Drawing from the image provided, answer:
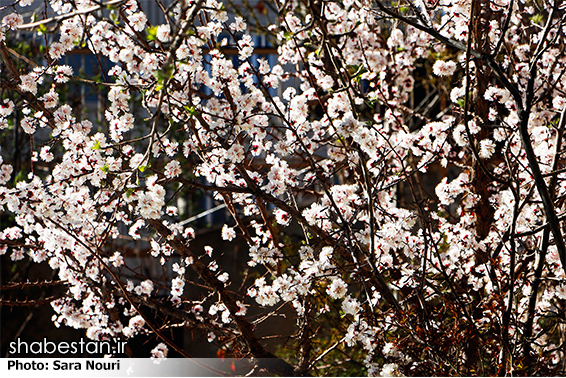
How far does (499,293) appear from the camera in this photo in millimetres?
2586

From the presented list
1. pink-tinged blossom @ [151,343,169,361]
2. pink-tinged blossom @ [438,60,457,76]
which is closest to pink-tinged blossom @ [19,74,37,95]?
pink-tinged blossom @ [151,343,169,361]

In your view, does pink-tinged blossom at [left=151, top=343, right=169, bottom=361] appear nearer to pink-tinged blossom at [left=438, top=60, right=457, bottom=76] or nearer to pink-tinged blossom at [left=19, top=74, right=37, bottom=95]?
pink-tinged blossom at [left=19, top=74, right=37, bottom=95]

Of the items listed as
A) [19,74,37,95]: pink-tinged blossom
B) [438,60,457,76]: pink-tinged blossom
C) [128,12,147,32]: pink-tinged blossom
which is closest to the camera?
[128,12,147,32]: pink-tinged blossom

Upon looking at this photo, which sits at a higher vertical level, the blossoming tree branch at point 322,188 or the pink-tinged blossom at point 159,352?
the blossoming tree branch at point 322,188

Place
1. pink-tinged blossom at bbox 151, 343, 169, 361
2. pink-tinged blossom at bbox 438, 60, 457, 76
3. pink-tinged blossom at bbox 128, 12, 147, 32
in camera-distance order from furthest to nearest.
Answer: pink-tinged blossom at bbox 151, 343, 169, 361
pink-tinged blossom at bbox 438, 60, 457, 76
pink-tinged blossom at bbox 128, 12, 147, 32

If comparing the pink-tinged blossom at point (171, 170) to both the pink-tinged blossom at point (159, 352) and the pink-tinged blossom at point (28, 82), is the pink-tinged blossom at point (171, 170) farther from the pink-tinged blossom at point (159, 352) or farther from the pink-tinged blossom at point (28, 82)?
the pink-tinged blossom at point (159, 352)

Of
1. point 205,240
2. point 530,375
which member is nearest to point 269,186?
point 530,375

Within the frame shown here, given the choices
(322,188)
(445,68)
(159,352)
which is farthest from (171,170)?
(445,68)

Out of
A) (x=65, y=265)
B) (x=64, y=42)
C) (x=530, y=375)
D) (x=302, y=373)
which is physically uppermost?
(x=64, y=42)

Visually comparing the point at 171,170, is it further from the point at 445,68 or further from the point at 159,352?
the point at 445,68

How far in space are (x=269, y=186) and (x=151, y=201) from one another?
677 mm

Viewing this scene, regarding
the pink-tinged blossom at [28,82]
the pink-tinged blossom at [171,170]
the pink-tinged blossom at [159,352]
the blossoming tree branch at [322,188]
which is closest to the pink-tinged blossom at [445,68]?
the blossoming tree branch at [322,188]

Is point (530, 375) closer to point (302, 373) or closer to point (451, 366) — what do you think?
point (451, 366)

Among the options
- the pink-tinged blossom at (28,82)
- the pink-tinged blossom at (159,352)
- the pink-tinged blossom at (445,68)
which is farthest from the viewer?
the pink-tinged blossom at (159,352)
